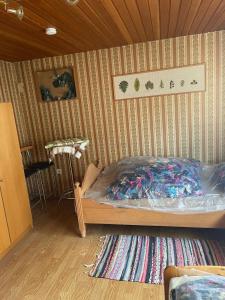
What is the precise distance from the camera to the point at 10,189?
2.83 meters

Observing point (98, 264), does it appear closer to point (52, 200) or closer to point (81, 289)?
point (81, 289)

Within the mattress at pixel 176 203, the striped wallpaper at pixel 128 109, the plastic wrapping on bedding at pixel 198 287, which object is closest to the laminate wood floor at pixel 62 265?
the mattress at pixel 176 203

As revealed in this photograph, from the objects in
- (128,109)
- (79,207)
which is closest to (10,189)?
(79,207)

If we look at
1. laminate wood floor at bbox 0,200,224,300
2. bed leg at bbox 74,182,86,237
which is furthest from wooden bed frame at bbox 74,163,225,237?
laminate wood floor at bbox 0,200,224,300

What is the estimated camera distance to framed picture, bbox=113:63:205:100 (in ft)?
11.1

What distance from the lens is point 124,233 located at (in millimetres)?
2990

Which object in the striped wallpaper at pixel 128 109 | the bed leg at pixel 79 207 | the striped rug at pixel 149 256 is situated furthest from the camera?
the striped wallpaper at pixel 128 109

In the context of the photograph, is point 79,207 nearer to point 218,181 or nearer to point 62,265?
point 62,265

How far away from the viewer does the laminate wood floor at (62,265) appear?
6.89ft

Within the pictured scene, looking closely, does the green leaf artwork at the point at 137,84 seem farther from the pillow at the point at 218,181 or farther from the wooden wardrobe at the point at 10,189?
the wooden wardrobe at the point at 10,189

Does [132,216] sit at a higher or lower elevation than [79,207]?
lower

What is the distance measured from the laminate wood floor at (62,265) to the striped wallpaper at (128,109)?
3.92 feet

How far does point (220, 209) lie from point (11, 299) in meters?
2.10

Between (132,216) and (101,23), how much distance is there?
2.04 m
